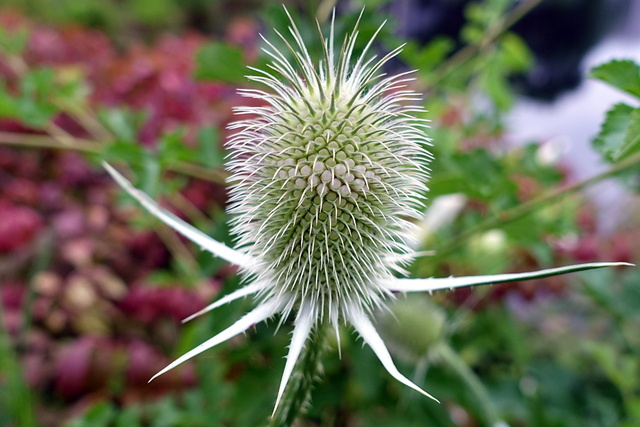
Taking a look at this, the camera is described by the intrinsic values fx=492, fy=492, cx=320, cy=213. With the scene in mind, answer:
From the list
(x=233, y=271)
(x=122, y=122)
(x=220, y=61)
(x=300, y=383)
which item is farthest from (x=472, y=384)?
(x=122, y=122)

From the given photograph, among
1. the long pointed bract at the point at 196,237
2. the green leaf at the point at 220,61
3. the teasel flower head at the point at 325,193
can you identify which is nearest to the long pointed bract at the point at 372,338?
the teasel flower head at the point at 325,193

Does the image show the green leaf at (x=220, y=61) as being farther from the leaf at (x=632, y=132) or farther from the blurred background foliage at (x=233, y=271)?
the leaf at (x=632, y=132)

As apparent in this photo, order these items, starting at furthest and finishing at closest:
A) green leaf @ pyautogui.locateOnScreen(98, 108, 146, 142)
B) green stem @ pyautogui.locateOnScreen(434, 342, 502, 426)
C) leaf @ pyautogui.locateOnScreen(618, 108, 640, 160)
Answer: green leaf @ pyautogui.locateOnScreen(98, 108, 146, 142)
green stem @ pyautogui.locateOnScreen(434, 342, 502, 426)
leaf @ pyautogui.locateOnScreen(618, 108, 640, 160)

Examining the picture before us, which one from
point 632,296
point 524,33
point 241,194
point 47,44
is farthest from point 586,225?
point 47,44

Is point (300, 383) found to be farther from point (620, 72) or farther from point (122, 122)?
point (122, 122)

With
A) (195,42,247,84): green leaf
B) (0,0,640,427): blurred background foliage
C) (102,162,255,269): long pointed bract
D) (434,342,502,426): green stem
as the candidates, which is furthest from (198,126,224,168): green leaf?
(434,342,502,426): green stem

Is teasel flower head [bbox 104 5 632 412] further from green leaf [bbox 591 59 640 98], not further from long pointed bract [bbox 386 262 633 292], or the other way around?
green leaf [bbox 591 59 640 98]
